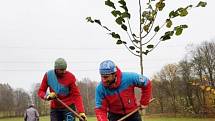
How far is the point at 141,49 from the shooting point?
673 cm

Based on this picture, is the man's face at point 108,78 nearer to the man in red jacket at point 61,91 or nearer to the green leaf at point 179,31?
the green leaf at point 179,31

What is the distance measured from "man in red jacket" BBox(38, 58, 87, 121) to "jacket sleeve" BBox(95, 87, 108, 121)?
5.64 ft

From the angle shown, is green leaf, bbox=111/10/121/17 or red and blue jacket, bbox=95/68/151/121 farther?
red and blue jacket, bbox=95/68/151/121

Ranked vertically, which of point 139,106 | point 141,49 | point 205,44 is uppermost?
point 205,44

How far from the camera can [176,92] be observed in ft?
270

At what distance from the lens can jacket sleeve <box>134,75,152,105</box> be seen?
7012 mm

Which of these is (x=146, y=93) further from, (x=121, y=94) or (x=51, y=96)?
(x=51, y=96)

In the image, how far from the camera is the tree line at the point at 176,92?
2815 inches

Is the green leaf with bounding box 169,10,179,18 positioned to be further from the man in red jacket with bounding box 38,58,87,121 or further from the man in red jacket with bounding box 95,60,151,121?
the man in red jacket with bounding box 38,58,87,121

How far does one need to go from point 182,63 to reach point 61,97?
7307cm

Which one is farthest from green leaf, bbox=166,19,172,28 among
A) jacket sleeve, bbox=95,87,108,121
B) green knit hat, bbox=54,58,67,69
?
green knit hat, bbox=54,58,67,69

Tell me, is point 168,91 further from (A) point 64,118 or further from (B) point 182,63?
(A) point 64,118

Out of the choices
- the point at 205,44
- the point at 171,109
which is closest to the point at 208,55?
the point at 205,44

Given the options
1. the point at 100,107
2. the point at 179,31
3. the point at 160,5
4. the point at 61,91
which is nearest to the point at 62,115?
the point at 61,91
